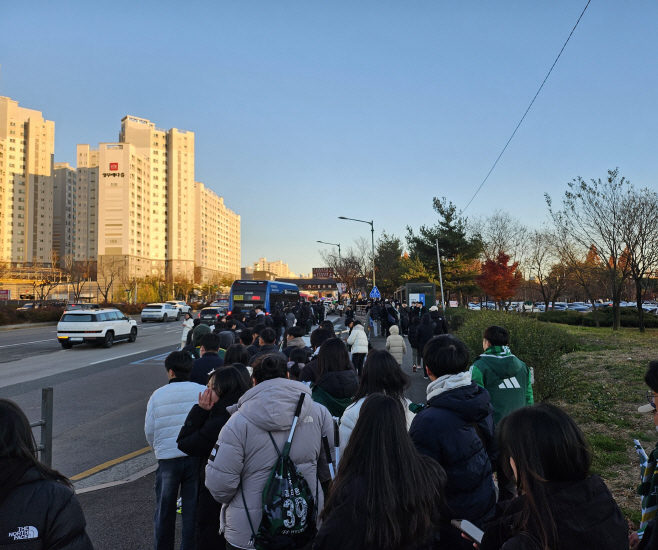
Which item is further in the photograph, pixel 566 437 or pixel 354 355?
pixel 354 355

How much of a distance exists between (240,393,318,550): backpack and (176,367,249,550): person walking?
872mm

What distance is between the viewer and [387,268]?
57.8m

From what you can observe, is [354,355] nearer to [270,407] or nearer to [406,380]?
[406,380]

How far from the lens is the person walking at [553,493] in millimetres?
1633

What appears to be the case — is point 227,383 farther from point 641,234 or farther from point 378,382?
point 641,234

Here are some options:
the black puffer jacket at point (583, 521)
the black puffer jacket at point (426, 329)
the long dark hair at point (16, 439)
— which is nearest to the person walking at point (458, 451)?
the black puffer jacket at point (583, 521)

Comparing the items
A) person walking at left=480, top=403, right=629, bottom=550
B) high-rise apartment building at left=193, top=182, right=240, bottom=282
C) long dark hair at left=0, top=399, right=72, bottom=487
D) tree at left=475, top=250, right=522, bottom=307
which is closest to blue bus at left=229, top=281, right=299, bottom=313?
tree at left=475, top=250, right=522, bottom=307

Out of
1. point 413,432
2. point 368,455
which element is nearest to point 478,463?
point 413,432

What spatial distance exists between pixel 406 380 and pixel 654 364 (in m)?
1.54

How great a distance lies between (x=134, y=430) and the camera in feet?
26.7

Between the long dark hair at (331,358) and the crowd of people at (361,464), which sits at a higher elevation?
the long dark hair at (331,358)

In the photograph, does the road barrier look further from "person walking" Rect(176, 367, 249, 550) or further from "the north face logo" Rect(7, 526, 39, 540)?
"the north face logo" Rect(7, 526, 39, 540)

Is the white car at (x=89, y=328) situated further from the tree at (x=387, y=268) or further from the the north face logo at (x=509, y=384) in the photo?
the tree at (x=387, y=268)

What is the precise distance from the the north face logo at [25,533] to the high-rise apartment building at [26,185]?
136m
